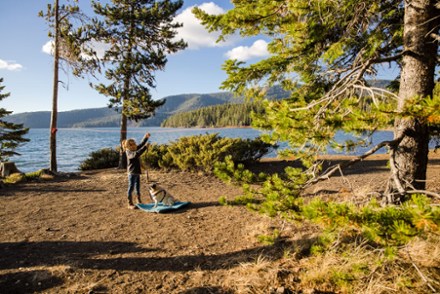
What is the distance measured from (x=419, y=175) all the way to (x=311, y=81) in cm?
256

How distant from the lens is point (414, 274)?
3.52 metres

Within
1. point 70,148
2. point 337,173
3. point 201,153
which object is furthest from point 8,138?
point 70,148

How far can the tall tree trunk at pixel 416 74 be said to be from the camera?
11.1 feet

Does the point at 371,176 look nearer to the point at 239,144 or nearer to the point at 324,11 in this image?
the point at 239,144

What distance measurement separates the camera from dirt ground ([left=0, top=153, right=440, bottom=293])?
3994 millimetres

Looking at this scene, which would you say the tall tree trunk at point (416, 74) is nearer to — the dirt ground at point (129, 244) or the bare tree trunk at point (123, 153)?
the dirt ground at point (129, 244)

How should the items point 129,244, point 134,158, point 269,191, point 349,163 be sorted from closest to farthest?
point 269,191 < point 349,163 < point 129,244 < point 134,158

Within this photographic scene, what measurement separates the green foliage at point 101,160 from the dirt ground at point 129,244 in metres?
7.58

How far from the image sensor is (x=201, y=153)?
37.5 ft

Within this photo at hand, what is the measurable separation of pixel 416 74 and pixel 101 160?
1710 cm

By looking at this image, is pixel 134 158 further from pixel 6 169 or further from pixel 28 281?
pixel 6 169

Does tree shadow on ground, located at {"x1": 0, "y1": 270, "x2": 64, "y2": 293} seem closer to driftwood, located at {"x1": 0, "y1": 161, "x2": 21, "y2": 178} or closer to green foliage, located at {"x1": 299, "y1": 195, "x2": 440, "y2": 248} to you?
green foliage, located at {"x1": 299, "y1": 195, "x2": 440, "y2": 248}

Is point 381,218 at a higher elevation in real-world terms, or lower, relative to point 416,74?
lower

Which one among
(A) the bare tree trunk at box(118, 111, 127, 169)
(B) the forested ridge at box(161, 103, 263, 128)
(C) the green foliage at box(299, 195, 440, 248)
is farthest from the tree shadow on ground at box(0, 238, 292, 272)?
(B) the forested ridge at box(161, 103, 263, 128)
